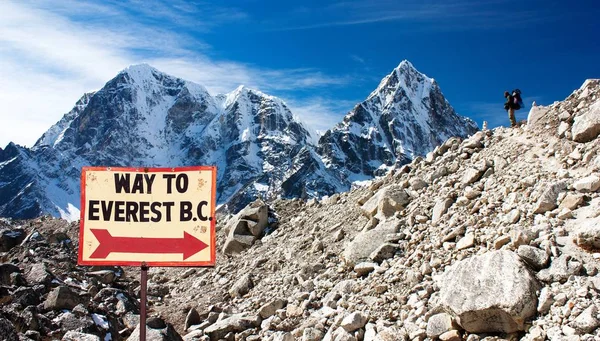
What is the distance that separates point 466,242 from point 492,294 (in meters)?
2.72

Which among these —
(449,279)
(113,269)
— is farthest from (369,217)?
(113,269)

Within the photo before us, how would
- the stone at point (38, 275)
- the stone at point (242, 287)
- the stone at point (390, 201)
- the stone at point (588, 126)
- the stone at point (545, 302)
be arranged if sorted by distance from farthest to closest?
the stone at point (242, 287), the stone at point (390, 201), the stone at point (38, 275), the stone at point (588, 126), the stone at point (545, 302)

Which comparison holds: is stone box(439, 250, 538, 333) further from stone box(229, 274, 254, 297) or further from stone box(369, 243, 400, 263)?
stone box(229, 274, 254, 297)

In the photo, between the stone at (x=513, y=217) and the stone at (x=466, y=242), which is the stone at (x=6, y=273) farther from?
the stone at (x=513, y=217)

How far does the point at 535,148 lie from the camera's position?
1385 centimetres

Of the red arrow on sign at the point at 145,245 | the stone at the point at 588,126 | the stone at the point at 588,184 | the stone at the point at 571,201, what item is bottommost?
the red arrow on sign at the point at 145,245

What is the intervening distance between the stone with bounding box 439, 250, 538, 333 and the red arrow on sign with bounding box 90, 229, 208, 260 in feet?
16.1

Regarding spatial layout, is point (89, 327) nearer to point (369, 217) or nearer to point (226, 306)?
point (226, 306)

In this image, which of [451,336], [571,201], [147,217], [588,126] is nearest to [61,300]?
[147,217]

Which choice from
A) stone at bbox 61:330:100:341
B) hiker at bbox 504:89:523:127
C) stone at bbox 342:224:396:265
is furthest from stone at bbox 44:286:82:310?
hiker at bbox 504:89:523:127

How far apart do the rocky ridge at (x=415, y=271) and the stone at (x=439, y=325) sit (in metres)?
0.03

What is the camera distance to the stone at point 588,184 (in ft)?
34.0

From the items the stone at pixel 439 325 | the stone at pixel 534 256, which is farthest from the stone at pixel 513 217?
the stone at pixel 439 325

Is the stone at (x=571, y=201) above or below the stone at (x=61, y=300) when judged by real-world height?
above
